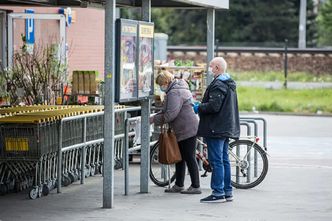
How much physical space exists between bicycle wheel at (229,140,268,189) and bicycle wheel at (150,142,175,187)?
2.91ft

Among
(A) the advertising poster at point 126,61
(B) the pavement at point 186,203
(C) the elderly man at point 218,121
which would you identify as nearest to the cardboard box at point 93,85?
(B) the pavement at point 186,203

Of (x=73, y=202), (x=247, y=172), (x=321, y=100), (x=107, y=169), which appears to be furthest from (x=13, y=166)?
(x=321, y=100)

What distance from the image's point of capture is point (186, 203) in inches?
524

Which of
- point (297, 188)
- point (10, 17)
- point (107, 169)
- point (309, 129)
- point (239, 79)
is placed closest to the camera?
point (107, 169)

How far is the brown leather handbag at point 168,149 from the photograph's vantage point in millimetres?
13695

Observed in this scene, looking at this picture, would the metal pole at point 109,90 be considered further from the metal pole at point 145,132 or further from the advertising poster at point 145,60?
the metal pole at point 145,132

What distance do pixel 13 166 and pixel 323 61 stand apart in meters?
37.8

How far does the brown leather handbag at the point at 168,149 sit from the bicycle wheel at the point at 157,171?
858mm

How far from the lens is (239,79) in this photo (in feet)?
160

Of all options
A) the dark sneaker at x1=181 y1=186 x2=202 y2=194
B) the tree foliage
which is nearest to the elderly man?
the dark sneaker at x1=181 y1=186 x2=202 y2=194

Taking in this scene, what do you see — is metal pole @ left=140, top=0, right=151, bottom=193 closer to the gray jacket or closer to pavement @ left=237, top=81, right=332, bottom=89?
the gray jacket

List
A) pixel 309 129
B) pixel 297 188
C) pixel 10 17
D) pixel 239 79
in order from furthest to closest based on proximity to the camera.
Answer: pixel 239 79, pixel 309 129, pixel 10 17, pixel 297 188

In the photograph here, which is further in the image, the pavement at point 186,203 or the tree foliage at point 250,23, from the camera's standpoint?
the tree foliage at point 250,23

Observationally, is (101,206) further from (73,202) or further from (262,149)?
(262,149)
